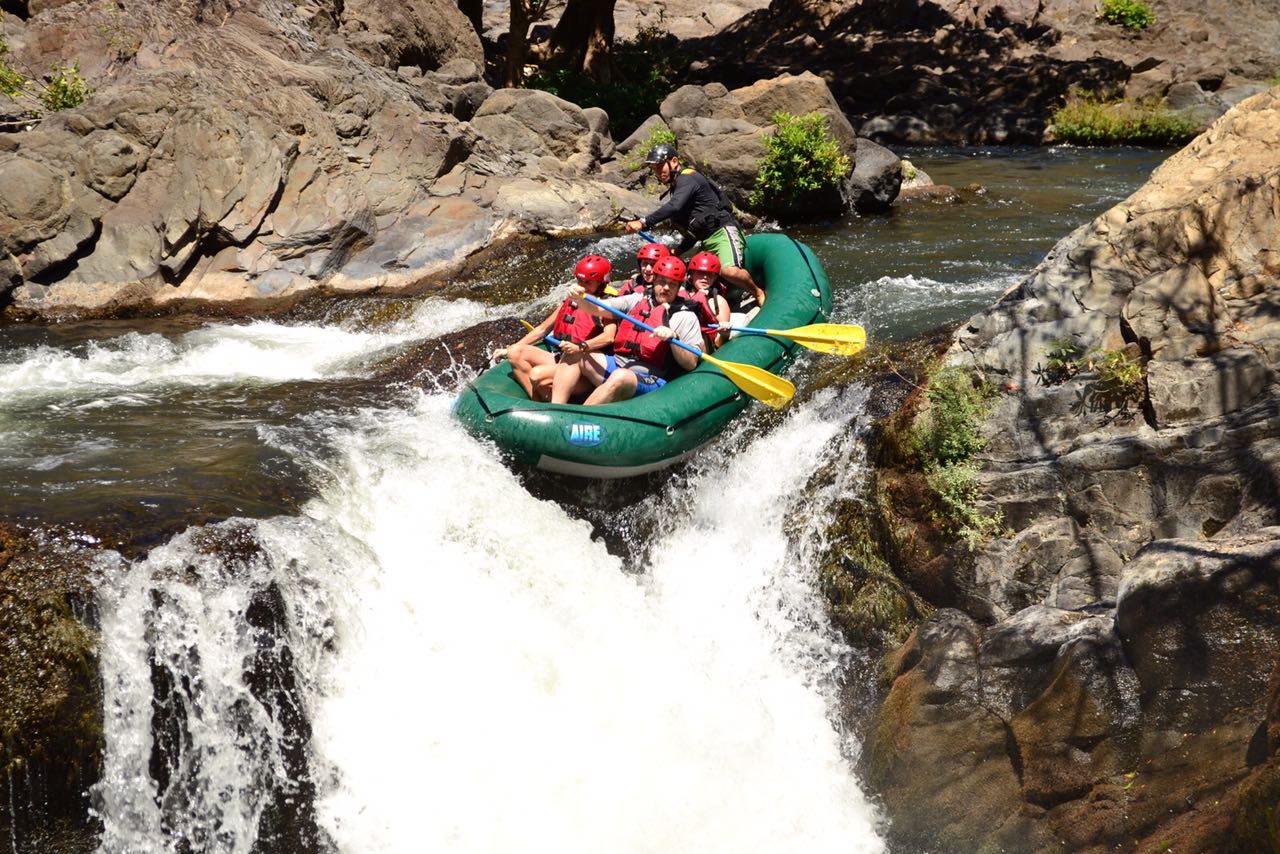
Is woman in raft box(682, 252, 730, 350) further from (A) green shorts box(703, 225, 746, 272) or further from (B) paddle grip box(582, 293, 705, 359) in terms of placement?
Result: (A) green shorts box(703, 225, 746, 272)

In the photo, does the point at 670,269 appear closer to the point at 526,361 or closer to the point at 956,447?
the point at 526,361

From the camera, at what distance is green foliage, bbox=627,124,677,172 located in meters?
12.8


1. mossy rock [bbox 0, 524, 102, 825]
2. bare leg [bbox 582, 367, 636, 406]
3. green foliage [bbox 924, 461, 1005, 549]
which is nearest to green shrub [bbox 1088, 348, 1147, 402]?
green foliage [bbox 924, 461, 1005, 549]

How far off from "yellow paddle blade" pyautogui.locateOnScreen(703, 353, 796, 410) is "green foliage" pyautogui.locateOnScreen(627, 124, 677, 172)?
6.62 m

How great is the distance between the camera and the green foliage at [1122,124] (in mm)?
16844

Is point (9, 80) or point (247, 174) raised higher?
point (9, 80)

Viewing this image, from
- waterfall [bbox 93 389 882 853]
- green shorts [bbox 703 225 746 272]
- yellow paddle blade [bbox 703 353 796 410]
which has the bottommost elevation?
waterfall [bbox 93 389 882 853]

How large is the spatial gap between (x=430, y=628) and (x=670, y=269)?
9.02 ft

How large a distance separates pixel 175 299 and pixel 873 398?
6761mm

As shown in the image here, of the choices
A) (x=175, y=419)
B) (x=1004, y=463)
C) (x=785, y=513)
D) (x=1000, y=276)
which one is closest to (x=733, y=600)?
(x=785, y=513)

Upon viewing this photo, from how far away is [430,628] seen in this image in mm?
5480

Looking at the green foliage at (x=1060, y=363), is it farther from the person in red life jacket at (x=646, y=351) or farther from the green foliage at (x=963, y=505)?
the person in red life jacket at (x=646, y=351)

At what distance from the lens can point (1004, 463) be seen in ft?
18.1

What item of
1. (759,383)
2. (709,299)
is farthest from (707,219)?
(759,383)
